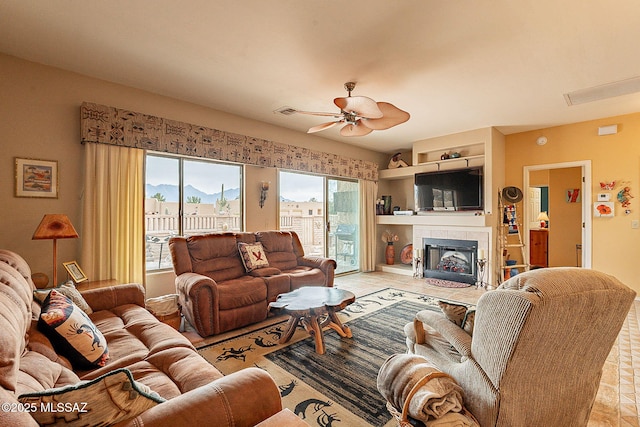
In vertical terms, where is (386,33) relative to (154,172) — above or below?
above

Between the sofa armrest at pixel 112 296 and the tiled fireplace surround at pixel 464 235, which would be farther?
the tiled fireplace surround at pixel 464 235

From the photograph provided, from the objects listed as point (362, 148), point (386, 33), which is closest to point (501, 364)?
point (386, 33)

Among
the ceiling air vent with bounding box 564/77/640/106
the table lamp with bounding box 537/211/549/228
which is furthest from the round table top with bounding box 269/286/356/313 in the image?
the table lamp with bounding box 537/211/549/228

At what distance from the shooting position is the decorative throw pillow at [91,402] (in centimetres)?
77

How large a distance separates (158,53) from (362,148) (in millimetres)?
4453

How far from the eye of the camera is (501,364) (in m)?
1.13

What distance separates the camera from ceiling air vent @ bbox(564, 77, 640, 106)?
3.21m

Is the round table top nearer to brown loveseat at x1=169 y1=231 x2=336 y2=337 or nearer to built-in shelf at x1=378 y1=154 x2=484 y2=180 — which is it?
brown loveseat at x1=169 y1=231 x2=336 y2=337

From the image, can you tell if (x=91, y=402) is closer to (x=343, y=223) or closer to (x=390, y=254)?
(x=343, y=223)

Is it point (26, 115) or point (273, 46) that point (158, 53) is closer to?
point (273, 46)

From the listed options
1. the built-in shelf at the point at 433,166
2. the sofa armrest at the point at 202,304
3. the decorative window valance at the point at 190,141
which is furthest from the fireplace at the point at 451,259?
the sofa armrest at the point at 202,304

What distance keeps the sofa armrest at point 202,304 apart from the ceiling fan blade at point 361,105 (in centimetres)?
214

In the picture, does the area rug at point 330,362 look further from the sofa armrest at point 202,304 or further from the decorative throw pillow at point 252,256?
the decorative throw pillow at point 252,256

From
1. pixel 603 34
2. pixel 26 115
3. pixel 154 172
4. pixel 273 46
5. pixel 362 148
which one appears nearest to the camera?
pixel 603 34
